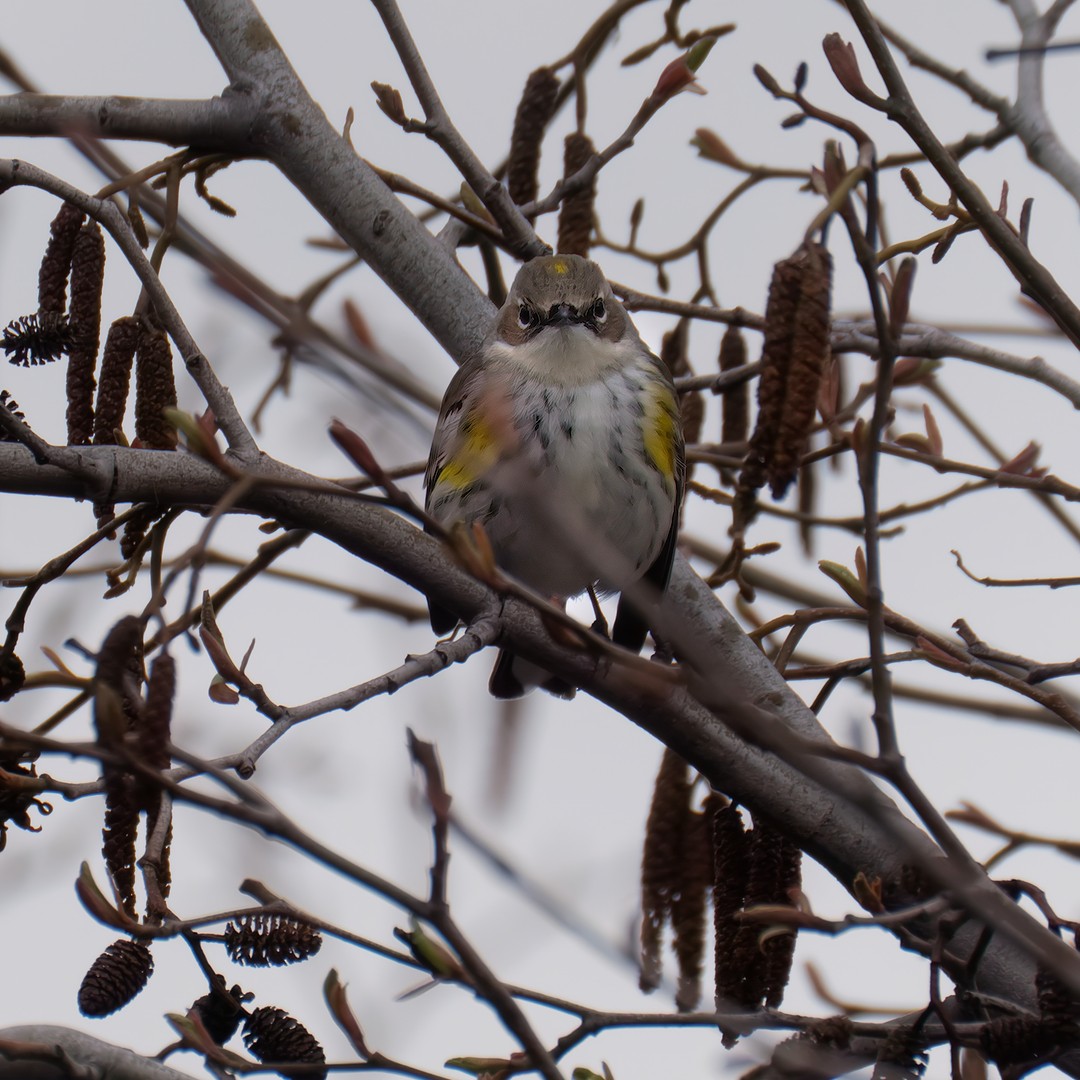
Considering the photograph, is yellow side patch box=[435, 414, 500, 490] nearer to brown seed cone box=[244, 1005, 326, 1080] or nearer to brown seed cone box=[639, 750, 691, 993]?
brown seed cone box=[639, 750, 691, 993]

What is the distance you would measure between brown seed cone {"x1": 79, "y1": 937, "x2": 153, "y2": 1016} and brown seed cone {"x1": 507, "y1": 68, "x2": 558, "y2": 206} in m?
2.53

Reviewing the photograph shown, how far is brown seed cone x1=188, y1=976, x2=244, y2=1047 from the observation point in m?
2.33

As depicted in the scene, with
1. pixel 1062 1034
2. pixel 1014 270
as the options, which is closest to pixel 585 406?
pixel 1014 270

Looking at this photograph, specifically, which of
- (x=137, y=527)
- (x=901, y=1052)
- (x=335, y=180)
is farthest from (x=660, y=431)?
(x=901, y=1052)

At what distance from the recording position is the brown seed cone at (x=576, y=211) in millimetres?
3951

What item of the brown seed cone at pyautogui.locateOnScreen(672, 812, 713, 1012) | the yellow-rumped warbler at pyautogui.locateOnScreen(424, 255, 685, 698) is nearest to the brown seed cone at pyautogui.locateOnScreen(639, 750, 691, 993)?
the brown seed cone at pyautogui.locateOnScreen(672, 812, 713, 1012)

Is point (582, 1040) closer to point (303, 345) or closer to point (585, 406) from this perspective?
point (303, 345)

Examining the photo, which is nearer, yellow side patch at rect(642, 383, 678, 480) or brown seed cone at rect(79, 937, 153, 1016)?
brown seed cone at rect(79, 937, 153, 1016)

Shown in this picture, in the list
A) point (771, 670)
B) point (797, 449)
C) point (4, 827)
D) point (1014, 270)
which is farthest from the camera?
point (771, 670)

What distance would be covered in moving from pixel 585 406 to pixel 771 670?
1212 mm

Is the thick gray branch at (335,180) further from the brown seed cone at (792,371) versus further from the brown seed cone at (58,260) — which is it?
the brown seed cone at (792,371)

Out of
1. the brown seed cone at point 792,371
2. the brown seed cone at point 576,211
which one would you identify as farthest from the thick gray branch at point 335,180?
the brown seed cone at point 792,371

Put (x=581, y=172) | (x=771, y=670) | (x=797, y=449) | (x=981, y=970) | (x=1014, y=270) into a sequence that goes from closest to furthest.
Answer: (x=797, y=449)
(x=1014, y=270)
(x=981, y=970)
(x=771, y=670)
(x=581, y=172)

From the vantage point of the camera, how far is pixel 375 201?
149 inches
